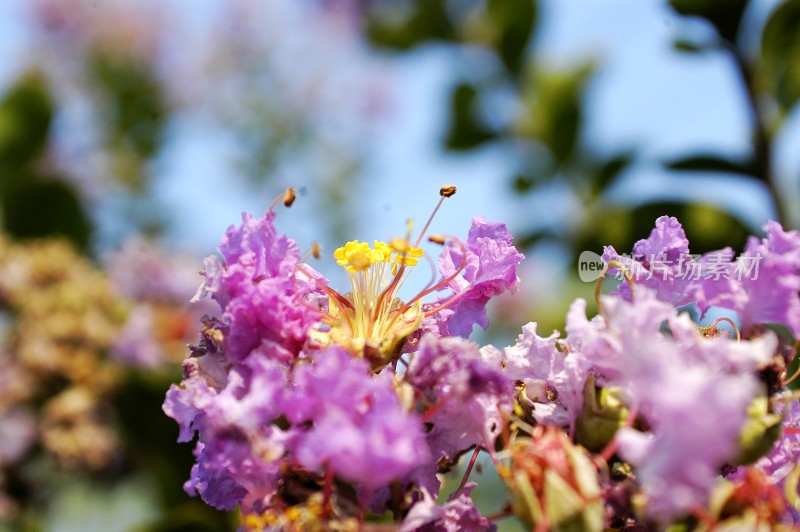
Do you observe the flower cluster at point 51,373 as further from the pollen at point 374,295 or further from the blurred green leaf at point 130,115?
the pollen at point 374,295

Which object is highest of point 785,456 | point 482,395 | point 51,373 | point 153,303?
point 153,303

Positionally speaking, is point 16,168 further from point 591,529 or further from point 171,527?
point 591,529

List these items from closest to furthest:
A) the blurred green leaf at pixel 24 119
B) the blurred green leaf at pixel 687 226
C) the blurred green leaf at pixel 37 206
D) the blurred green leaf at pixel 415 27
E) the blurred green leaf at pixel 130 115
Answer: the blurred green leaf at pixel 687 226 → the blurred green leaf at pixel 415 27 → the blurred green leaf at pixel 37 206 → the blurred green leaf at pixel 24 119 → the blurred green leaf at pixel 130 115

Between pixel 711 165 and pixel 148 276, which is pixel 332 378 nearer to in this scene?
pixel 711 165

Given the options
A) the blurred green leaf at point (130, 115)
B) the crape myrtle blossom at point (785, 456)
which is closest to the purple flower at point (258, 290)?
the crape myrtle blossom at point (785, 456)

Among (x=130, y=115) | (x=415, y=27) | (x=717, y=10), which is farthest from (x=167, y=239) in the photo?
(x=717, y=10)

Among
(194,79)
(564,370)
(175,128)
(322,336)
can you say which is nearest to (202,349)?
(322,336)
